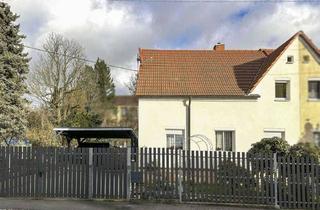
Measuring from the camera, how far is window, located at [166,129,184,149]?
23.2 meters

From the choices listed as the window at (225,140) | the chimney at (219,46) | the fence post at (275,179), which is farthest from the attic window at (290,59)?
the fence post at (275,179)

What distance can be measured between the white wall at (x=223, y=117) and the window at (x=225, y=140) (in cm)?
29

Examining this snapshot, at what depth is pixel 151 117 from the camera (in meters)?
23.2

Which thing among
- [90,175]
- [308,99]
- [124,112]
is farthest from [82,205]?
[124,112]

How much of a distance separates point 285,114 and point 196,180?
1104 cm

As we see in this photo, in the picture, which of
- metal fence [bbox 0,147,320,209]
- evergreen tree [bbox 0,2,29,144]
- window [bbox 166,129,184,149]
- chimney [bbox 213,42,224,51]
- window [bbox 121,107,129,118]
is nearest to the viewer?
metal fence [bbox 0,147,320,209]

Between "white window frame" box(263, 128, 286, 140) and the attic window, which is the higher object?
the attic window

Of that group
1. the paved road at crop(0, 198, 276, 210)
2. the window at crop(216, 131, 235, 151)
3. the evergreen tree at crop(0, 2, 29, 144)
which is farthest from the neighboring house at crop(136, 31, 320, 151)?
the evergreen tree at crop(0, 2, 29, 144)

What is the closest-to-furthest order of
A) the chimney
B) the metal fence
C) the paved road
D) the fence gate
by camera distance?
1. the paved road
2. the metal fence
3. the fence gate
4. the chimney

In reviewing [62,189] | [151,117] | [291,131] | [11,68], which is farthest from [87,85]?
[62,189]

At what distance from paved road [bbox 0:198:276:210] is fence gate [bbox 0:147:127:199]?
47 centimetres

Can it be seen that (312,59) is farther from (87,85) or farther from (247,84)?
(87,85)

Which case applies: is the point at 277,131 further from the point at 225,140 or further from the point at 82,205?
the point at 82,205

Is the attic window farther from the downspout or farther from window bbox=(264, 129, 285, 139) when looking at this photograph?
the downspout
